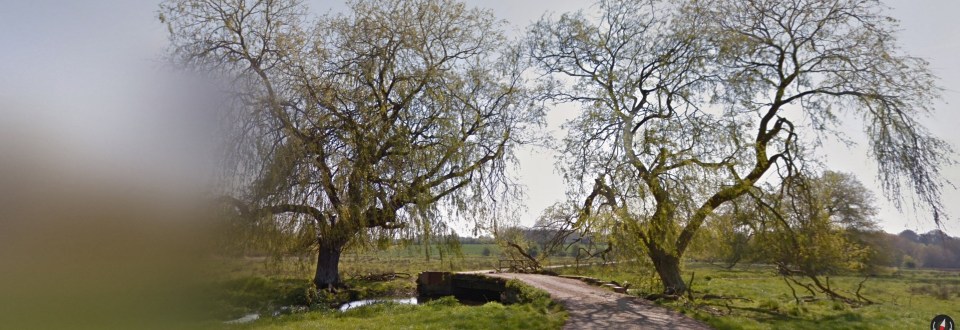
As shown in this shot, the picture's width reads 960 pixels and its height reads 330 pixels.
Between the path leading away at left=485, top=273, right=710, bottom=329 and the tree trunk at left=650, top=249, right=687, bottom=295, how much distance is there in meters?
1.09

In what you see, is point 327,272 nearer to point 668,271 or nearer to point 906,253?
point 668,271

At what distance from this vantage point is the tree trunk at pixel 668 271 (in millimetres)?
15000

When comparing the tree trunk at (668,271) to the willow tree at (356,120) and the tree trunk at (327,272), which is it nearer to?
the willow tree at (356,120)

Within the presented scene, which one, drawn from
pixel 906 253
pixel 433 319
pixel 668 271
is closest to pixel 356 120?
pixel 433 319

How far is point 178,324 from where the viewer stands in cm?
246

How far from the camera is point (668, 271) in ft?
50.1

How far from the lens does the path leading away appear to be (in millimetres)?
10188

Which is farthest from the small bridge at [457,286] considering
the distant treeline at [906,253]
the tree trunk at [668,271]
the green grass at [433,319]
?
the distant treeline at [906,253]

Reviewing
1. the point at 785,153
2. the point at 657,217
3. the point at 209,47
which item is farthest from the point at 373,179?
the point at 785,153

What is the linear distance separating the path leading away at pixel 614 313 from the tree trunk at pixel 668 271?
1.09 metres

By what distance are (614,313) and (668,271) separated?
14.2ft

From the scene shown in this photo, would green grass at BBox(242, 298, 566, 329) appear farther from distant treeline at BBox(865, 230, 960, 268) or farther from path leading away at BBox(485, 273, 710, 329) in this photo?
distant treeline at BBox(865, 230, 960, 268)

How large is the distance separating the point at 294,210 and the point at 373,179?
204cm

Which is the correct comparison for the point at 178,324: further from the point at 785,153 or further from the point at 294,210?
the point at 785,153
